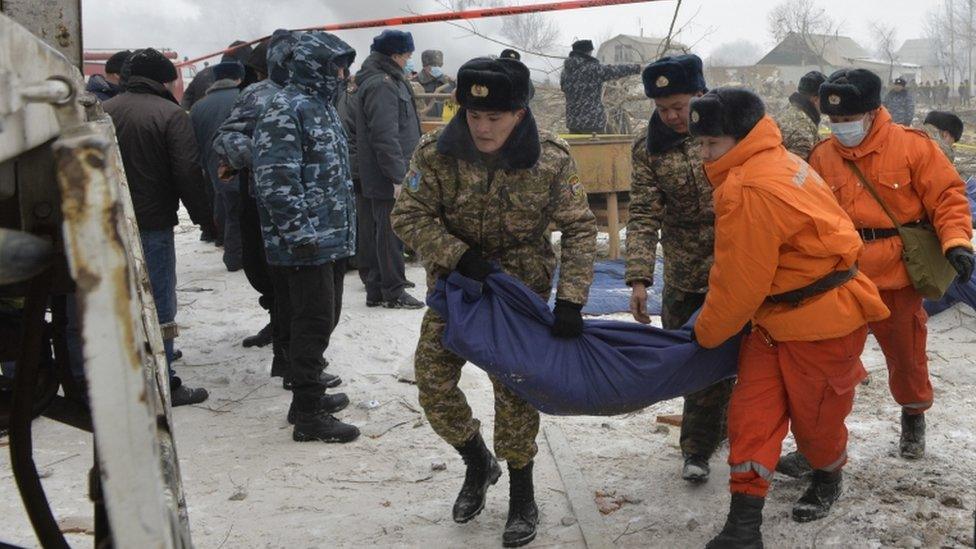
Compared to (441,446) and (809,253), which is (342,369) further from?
(809,253)

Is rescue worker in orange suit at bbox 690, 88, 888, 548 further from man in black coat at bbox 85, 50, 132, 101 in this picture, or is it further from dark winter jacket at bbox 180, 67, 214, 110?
dark winter jacket at bbox 180, 67, 214, 110

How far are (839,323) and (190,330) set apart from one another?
505cm

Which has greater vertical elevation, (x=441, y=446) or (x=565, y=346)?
(x=565, y=346)

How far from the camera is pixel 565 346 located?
3.54m

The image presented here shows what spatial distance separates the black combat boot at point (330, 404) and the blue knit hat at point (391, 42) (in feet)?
10.3

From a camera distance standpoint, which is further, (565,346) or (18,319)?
(565,346)

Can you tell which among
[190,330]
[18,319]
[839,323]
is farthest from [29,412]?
[190,330]

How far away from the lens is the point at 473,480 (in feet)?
12.9

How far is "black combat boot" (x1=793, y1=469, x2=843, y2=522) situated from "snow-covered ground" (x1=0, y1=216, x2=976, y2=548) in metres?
0.05

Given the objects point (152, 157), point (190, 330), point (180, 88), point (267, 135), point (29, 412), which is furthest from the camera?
point (180, 88)

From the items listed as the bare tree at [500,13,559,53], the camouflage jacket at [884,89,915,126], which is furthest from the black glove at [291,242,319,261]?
the bare tree at [500,13,559,53]

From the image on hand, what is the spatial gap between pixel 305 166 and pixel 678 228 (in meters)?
1.92

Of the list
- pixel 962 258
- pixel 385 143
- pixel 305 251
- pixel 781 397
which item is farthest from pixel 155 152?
pixel 962 258

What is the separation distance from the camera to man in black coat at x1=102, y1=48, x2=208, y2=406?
5.38 metres
